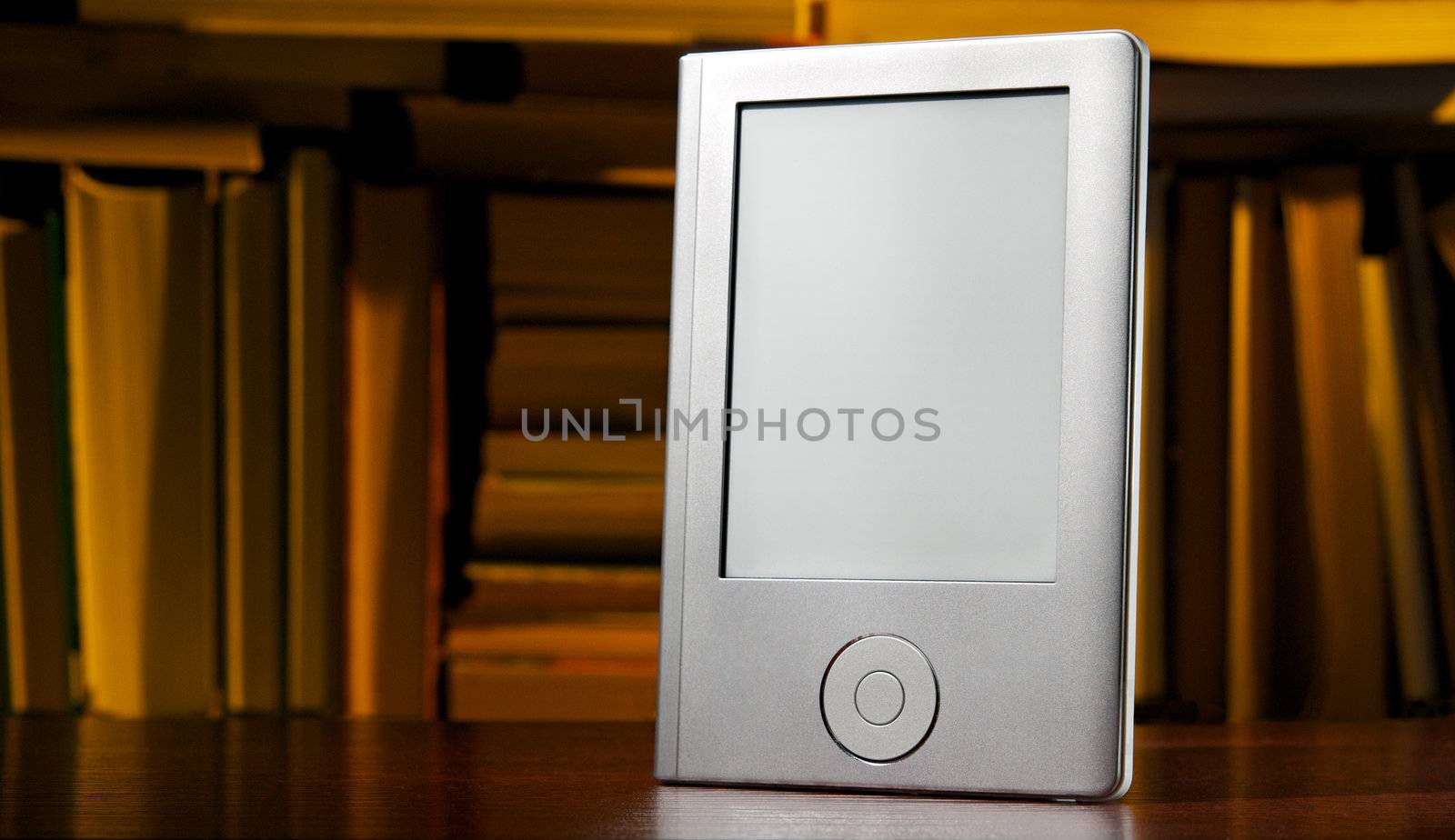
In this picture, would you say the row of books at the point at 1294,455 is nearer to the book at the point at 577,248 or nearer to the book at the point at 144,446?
the book at the point at 577,248

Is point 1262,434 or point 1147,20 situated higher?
point 1147,20

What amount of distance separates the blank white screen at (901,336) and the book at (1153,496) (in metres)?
0.45

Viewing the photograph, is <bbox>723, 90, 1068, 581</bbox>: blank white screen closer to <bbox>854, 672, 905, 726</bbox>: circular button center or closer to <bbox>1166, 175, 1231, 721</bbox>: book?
<bbox>854, 672, 905, 726</bbox>: circular button center

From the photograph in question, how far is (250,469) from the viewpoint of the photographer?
2.69ft

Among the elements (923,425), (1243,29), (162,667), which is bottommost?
(162,667)

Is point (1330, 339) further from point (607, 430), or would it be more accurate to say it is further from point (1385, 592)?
point (607, 430)

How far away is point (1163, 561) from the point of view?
84cm

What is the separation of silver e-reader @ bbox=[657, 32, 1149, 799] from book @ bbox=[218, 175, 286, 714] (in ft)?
1.55

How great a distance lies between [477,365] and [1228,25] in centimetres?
56

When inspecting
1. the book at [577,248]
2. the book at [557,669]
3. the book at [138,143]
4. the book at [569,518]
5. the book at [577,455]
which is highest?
the book at [138,143]

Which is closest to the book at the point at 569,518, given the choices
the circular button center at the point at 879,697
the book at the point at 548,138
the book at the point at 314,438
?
the book at the point at 314,438

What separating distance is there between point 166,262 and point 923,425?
61cm

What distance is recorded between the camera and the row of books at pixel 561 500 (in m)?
0.84

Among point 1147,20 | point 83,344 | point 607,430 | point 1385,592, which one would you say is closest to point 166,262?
point 83,344
